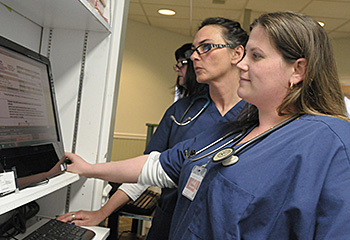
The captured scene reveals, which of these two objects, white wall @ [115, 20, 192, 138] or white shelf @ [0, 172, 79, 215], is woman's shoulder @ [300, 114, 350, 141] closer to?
white shelf @ [0, 172, 79, 215]

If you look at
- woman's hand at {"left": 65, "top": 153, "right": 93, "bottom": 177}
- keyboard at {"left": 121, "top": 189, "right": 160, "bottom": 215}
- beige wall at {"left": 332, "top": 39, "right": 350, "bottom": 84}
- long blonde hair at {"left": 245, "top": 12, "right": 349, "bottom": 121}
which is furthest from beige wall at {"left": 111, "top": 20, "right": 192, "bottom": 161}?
long blonde hair at {"left": 245, "top": 12, "right": 349, "bottom": 121}

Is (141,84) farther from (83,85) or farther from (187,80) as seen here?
(83,85)

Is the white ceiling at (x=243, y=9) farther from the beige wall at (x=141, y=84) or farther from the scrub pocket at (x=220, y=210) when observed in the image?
the scrub pocket at (x=220, y=210)

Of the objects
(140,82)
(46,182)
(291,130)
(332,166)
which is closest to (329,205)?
(332,166)

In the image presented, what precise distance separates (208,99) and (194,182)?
0.57m

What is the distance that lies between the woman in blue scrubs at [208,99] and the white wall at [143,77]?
3736mm

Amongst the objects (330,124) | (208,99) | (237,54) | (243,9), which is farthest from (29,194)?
(243,9)

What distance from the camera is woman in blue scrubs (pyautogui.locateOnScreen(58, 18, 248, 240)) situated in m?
1.35

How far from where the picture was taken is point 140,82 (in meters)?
5.15

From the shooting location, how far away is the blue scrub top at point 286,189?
2.32ft

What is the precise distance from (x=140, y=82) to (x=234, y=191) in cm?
447

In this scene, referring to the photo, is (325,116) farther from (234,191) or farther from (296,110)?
(234,191)

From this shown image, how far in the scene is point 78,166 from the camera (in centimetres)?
112

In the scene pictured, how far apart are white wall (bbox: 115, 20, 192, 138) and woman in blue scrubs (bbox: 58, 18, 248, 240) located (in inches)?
147
